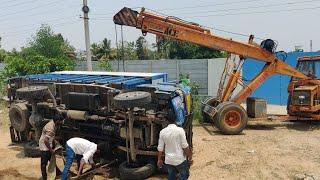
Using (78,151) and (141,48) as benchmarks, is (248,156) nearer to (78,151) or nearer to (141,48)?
(78,151)

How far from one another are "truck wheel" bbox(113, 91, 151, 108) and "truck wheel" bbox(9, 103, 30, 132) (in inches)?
157

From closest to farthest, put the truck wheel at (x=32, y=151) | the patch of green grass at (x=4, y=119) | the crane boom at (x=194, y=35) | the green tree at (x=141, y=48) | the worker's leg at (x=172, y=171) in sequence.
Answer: the worker's leg at (x=172, y=171), the truck wheel at (x=32, y=151), the crane boom at (x=194, y=35), the patch of green grass at (x=4, y=119), the green tree at (x=141, y=48)

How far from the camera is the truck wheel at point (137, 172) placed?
9.23m

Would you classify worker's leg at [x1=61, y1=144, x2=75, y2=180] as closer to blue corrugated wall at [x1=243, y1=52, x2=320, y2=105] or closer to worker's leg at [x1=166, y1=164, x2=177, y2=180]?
worker's leg at [x1=166, y1=164, x2=177, y2=180]

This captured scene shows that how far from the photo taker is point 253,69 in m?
21.5

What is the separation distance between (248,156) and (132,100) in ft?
11.8

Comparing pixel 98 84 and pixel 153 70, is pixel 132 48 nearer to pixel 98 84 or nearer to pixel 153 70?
pixel 153 70

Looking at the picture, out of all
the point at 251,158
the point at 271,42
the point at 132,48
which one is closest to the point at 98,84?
the point at 251,158

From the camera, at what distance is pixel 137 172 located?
9234 millimetres

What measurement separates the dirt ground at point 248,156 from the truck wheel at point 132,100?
1711 millimetres

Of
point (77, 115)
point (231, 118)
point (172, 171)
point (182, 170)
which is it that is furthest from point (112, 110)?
point (231, 118)

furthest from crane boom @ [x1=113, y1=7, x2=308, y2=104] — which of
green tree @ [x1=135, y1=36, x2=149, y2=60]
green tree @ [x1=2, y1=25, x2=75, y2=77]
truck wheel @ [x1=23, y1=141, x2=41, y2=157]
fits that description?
green tree @ [x1=135, y1=36, x2=149, y2=60]

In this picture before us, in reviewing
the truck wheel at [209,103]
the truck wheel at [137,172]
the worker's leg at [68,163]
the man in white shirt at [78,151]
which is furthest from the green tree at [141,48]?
the worker's leg at [68,163]

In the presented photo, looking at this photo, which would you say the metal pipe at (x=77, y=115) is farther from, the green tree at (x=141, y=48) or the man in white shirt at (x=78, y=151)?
the green tree at (x=141, y=48)
